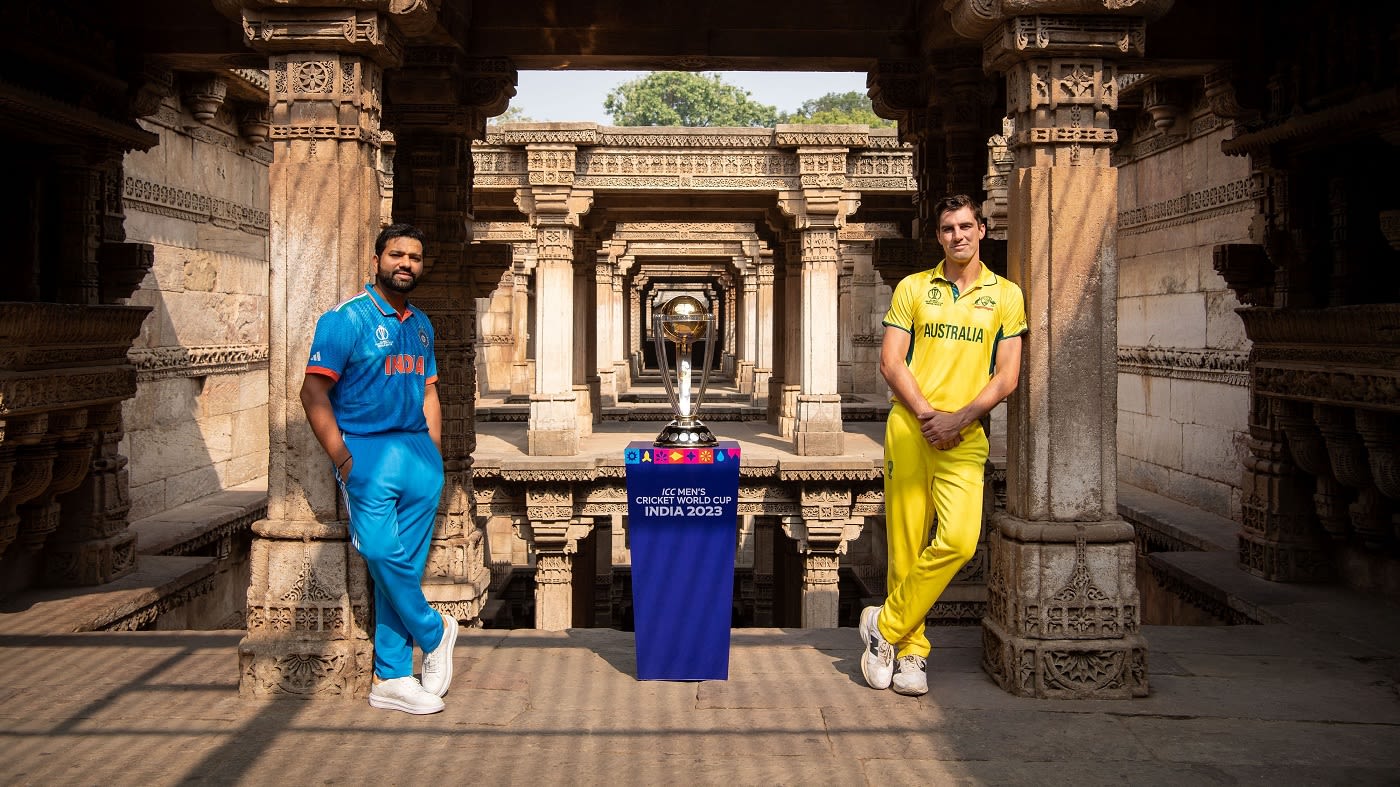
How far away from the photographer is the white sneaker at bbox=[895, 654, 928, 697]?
4.11m

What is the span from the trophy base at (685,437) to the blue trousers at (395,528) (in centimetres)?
92

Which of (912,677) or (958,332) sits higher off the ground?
(958,332)

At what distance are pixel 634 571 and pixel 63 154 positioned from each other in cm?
544

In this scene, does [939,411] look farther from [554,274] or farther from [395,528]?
[554,274]

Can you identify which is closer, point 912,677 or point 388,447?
point 388,447

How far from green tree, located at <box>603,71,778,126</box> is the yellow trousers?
60.1m

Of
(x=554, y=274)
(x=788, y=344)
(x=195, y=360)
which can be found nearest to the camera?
(x=195, y=360)

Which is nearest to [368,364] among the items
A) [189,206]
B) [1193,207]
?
[189,206]

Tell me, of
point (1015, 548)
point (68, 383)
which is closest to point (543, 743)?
point (1015, 548)

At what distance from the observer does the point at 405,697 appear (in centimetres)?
394

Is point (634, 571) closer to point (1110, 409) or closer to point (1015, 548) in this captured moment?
point (1015, 548)

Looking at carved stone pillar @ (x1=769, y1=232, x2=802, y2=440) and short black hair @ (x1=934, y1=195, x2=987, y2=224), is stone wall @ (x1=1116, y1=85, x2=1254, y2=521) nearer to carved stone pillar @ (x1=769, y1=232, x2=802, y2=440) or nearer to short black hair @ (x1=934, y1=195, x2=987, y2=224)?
carved stone pillar @ (x1=769, y1=232, x2=802, y2=440)

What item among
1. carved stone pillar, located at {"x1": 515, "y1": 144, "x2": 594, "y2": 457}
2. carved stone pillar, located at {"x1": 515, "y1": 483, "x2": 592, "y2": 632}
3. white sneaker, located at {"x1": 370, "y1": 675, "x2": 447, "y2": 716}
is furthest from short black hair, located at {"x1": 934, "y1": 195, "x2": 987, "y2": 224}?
carved stone pillar, located at {"x1": 515, "y1": 144, "x2": 594, "y2": 457}

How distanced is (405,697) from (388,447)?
0.95m
